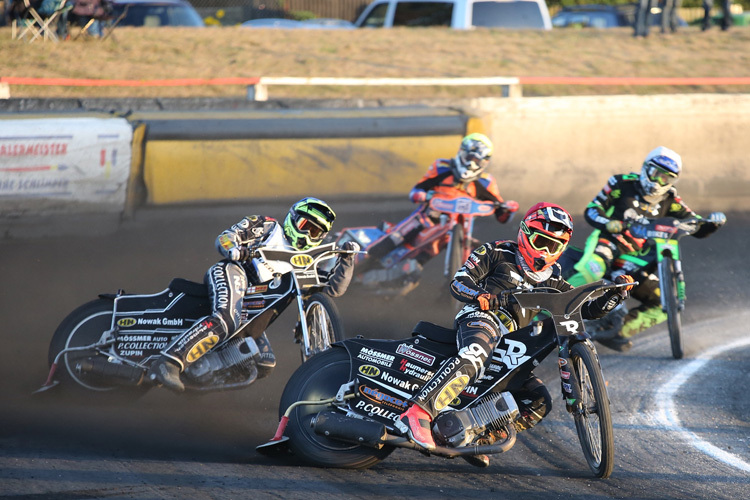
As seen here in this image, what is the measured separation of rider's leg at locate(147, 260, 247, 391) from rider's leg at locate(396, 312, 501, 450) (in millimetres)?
1888

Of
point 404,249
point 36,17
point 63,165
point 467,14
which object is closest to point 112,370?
point 63,165

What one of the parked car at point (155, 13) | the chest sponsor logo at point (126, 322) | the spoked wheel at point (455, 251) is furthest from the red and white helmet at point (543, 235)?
the parked car at point (155, 13)

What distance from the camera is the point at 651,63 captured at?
62.2ft

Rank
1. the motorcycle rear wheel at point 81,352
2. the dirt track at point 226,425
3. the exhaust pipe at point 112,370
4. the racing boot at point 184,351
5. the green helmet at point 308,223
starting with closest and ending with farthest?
the dirt track at point 226,425, the racing boot at point 184,351, the exhaust pipe at point 112,370, the motorcycle rear wheel at point 81,352, the green helmet at point 308,223

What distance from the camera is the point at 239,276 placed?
23.9ft

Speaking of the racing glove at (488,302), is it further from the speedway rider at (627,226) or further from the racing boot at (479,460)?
the speedway rider at (627,226)

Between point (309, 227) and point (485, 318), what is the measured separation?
6.39 ft

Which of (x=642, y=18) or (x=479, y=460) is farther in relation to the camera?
(x=642, y=18)

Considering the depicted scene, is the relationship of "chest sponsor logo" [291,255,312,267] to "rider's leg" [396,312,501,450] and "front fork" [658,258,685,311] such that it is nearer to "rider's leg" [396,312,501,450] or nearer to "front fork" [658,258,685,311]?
"rider's leg" [396,312,501,450]

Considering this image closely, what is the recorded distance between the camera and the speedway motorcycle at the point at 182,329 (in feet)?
23.5

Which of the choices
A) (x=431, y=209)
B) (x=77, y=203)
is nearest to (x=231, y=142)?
(x=77, y=203)

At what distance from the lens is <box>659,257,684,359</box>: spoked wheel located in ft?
28.8

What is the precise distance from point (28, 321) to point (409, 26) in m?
13.3

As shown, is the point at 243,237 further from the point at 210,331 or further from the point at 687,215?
the point at 687,215
